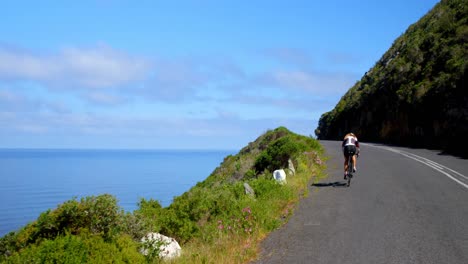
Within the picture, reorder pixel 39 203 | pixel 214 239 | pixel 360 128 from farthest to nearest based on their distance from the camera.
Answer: pixel 39 203 < pixel 360 128 < pixel 214 239

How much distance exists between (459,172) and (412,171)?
6.13ft

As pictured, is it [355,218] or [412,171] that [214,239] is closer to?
[355,218]

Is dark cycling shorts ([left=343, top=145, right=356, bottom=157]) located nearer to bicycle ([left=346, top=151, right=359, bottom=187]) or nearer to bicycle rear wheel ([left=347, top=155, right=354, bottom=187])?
bicycle ([left=346, top=151, right=359, bottom=187])

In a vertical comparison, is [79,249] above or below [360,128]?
below

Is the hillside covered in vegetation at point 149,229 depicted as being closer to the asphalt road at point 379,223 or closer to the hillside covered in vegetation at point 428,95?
the asphalt road at point 379,223

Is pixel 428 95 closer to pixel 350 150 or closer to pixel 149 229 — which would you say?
pixel 350 150

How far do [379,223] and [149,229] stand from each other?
4904 mm

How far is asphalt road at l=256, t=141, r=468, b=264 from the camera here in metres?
6.99

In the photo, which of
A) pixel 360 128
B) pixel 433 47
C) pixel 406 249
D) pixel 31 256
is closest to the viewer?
pixel 31 256

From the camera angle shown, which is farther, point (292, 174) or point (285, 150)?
point (285, 150)

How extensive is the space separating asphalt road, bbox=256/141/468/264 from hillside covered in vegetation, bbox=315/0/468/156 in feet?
42.7

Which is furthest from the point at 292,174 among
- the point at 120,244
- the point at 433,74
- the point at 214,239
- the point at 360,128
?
the point at 360,128

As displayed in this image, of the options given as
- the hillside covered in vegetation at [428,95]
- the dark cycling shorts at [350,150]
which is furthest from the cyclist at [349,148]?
the hillside covered in vegetation at [428,95]

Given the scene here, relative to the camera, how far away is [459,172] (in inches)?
674
